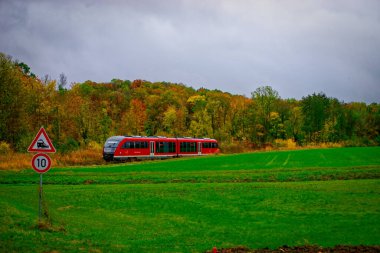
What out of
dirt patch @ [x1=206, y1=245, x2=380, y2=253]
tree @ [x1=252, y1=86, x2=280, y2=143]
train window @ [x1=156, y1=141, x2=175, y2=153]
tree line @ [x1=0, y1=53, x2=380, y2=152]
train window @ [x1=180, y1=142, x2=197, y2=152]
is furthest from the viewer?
tree @ [x1=252, y1=86, x2=280, y2=143]

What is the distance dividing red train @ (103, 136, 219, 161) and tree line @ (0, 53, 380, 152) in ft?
40.5

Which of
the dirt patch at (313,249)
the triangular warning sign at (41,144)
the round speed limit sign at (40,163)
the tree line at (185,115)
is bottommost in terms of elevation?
the dirt patch at (313,249)

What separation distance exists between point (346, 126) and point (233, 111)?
90.2 ft

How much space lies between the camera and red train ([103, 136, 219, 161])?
51.5 m

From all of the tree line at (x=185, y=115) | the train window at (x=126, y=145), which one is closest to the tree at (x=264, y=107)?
the tree line at (x=185, y=115)

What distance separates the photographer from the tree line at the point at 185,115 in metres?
65.8

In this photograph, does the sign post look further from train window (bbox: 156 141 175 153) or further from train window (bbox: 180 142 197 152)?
train window (bbox: 180 142 197 152)

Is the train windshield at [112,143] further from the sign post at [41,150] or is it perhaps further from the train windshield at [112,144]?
the sign post at [41,150]

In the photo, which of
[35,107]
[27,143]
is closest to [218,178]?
[27,143]

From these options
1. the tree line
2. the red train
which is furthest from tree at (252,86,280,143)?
the red train

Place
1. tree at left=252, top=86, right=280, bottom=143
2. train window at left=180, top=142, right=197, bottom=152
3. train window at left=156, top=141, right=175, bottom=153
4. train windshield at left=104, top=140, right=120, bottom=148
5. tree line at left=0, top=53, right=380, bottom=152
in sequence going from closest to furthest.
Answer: train windshield at left=104, top=140, right=120, bottom=148, train window at left=156, top=141, right=175, bottom=153, train window at left=180, top=142, right=197, bottom=152, tree line at left=0, top=53, right=380, bottom=152, tree at left=252, top=86, right=280, bottom=143

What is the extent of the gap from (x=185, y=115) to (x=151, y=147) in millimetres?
42091

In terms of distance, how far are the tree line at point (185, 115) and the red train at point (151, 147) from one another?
12.4 m

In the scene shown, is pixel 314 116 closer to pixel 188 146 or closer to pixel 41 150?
pixel 188 146
